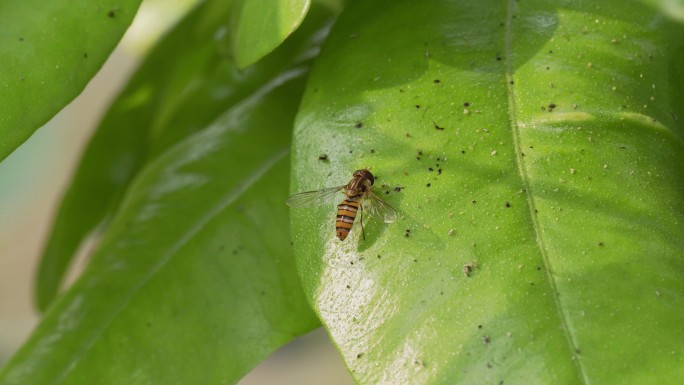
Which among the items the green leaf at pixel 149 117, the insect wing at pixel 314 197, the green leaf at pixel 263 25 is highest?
the green leaf at pixel 263 25

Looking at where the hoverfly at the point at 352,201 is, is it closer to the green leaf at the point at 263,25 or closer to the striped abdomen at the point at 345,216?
the striped abdomen at the point at 345,216

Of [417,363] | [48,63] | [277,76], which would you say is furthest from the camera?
[277,76]

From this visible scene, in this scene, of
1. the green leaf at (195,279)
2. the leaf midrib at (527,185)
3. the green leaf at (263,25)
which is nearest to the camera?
the leaf midrib at (527,185)

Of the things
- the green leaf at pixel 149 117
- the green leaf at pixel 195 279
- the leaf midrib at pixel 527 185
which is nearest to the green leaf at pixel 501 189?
the leaf midrib at pixel 527 185

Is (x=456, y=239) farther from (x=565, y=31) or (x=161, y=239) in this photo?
(x=161, y=239)

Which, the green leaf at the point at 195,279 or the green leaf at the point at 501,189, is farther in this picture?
the green leaf at the point at 195,279

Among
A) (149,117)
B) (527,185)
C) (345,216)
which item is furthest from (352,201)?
(149,117)

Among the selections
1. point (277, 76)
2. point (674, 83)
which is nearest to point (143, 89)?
point (277, 76)

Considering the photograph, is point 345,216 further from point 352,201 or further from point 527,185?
point 527,185
